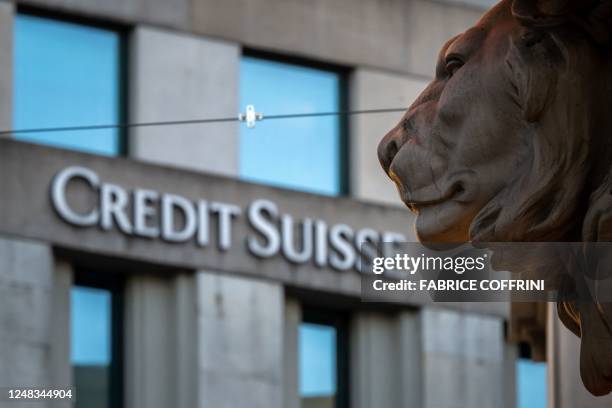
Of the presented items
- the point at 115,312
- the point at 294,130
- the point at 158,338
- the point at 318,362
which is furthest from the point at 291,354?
the point at 294,130

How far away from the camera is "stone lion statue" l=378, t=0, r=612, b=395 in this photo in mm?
8383

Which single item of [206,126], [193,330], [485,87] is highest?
[206,126]

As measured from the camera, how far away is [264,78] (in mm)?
43562

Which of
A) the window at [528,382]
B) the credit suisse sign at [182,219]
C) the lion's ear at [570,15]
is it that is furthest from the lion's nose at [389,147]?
the window at [528,382]

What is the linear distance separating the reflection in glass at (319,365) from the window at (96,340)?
13.9ft

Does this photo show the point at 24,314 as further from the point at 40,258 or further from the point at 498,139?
the point at 498,139

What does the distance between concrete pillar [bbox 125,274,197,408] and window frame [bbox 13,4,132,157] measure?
229 cm

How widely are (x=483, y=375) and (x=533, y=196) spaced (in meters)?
35.8

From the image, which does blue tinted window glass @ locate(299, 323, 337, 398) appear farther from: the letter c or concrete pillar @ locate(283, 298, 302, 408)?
the letter c

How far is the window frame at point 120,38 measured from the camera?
40.3 m

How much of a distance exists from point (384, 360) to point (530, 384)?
357 cm

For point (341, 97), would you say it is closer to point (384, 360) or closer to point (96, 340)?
point (384, 360)

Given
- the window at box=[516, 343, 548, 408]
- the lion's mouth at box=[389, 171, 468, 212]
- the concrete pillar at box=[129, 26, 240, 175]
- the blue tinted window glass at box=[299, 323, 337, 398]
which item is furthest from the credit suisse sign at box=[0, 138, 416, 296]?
the lion's mouth at box=[389, 171, 468, 212]

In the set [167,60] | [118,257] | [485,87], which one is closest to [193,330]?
[118,257]
